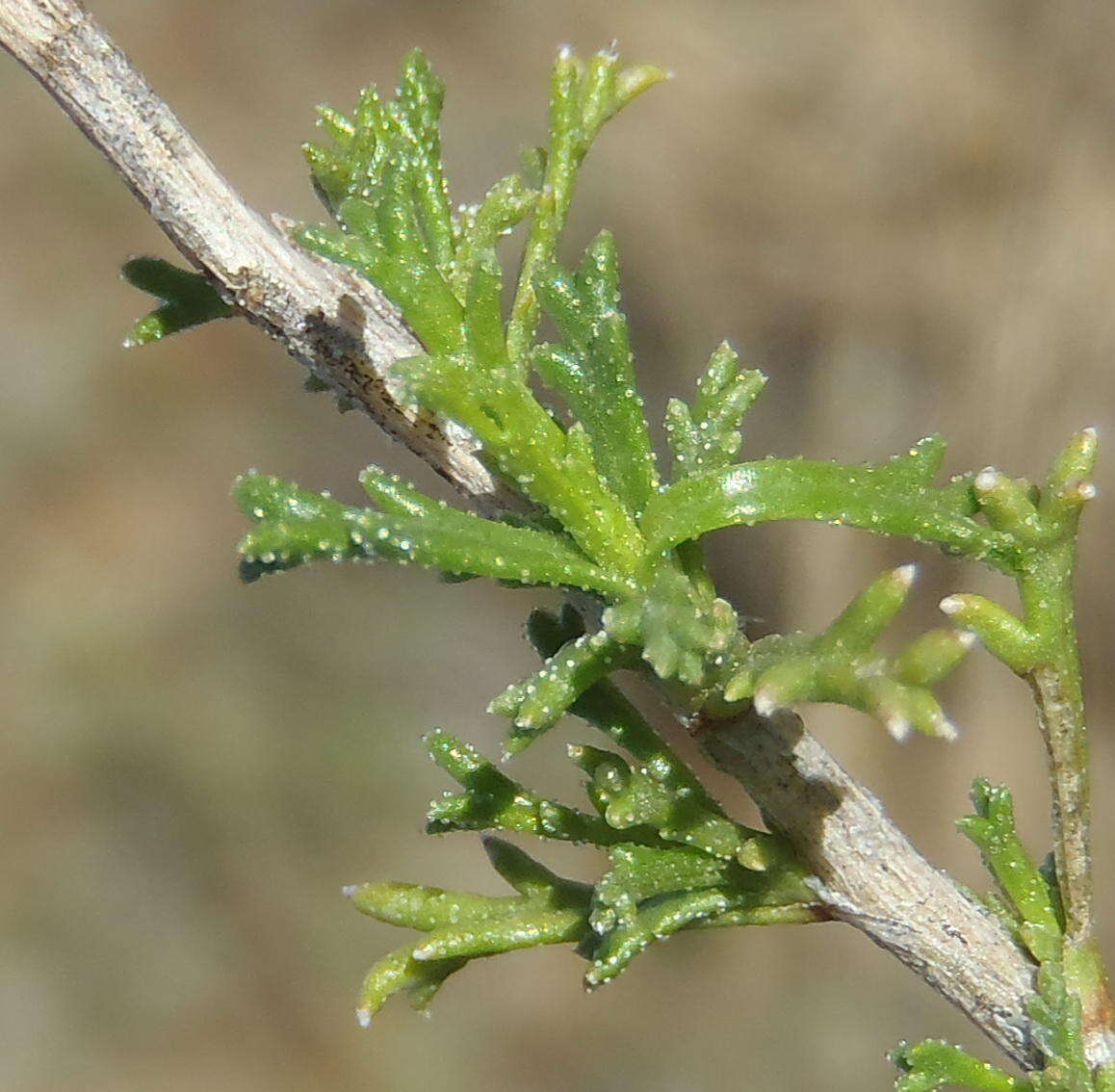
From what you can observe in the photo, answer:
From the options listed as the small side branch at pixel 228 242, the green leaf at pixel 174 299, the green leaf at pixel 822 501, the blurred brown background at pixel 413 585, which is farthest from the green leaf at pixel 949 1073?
the blurred brown background at pixel 413 585

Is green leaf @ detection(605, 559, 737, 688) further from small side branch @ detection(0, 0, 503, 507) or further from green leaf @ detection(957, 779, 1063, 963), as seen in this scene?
green leaf @ detection(957, 779, 1063, 963)

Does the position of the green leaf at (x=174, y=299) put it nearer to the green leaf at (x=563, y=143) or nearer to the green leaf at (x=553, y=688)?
the green leaf at (x=563, y=143)

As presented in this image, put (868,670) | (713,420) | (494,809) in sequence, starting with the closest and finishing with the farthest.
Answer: (868,670) → (713,420) → (494,809)

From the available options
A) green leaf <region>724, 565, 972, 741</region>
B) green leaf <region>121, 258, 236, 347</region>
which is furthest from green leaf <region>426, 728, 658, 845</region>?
green leaf <region>121, 258, 236, 347</region>

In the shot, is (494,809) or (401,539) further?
(494,809)

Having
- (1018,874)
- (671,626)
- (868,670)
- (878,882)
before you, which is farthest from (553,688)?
(1018,874)

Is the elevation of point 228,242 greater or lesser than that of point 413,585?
lesser

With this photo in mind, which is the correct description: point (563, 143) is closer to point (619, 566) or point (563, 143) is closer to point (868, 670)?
point (619, 566)
